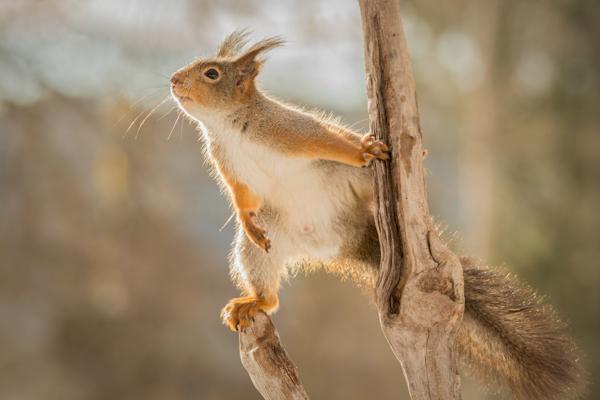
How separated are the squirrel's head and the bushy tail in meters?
0.98

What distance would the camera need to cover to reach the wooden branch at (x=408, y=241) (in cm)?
128

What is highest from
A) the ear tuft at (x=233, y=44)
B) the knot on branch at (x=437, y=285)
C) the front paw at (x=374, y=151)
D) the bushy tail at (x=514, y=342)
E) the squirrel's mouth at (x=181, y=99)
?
the ear tuft at (x=233, y=44)

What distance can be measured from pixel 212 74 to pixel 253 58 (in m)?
0.16

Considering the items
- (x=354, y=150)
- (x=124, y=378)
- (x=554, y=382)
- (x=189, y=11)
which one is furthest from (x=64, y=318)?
(x=554, y=382)

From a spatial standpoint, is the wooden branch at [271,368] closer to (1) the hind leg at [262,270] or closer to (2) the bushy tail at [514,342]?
(1) the hind leg at [262,270]

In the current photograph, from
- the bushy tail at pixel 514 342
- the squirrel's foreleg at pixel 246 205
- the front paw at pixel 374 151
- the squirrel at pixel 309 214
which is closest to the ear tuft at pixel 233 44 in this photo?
the squirrel at pixel 309 214

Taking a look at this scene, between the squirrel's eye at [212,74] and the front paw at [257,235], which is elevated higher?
the squirrel's eye at [212,74]

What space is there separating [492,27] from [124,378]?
13.5ft

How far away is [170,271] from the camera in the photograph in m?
4.28

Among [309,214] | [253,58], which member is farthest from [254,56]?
[309,214]

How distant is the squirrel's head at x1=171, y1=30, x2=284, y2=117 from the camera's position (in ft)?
5.03

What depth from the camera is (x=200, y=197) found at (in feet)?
15.1

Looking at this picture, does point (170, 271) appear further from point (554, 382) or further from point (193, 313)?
point (554, 382)

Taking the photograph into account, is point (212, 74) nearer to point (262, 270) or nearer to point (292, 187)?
point (292, 187)
